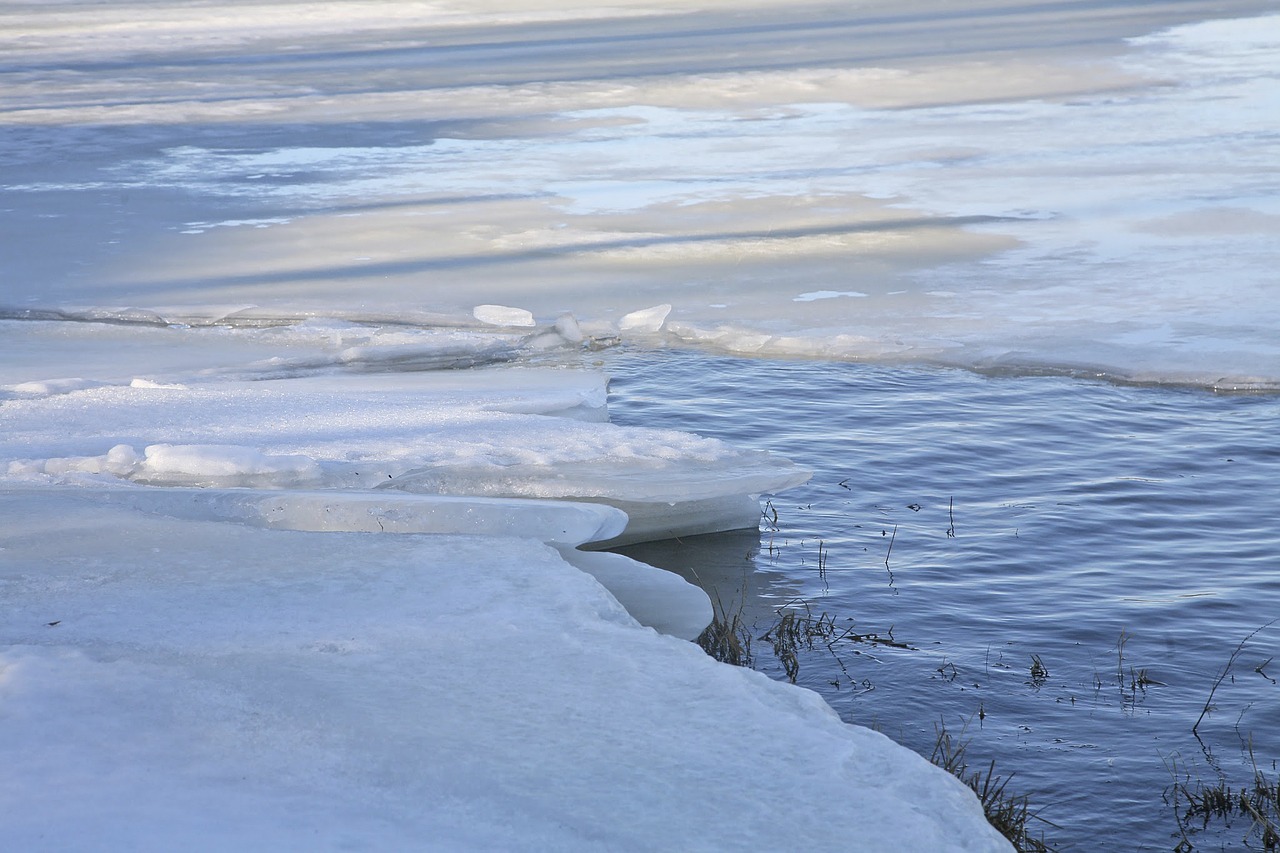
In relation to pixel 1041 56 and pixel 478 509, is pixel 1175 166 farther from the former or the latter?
pixel 478 509

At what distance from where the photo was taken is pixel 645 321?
9.20 m

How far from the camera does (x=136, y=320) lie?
31.2 ft

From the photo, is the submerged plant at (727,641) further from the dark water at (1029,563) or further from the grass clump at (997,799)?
the grass clump at (997,799)

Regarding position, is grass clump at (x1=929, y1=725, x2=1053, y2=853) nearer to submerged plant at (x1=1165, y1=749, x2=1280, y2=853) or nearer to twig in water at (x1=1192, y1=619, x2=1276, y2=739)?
submerged plant at (x1=1165, y1=749, x2=1280, y2=853)

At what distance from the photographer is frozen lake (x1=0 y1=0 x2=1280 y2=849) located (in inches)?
141

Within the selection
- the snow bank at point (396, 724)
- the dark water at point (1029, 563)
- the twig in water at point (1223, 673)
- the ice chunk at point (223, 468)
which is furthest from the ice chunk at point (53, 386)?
the twig in water at point (1223, 673)

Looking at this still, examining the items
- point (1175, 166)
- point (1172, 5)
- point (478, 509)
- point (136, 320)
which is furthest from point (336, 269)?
point (1172, 5)

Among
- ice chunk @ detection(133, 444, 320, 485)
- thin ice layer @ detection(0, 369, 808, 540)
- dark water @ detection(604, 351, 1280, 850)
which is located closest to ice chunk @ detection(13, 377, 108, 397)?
thin ice layer @ detection(0, 369, 808, 540)

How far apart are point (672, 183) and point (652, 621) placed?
9.02m

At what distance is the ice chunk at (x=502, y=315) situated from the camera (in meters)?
9.27

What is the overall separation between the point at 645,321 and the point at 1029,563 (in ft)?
12.9

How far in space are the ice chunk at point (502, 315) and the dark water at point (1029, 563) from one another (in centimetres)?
89

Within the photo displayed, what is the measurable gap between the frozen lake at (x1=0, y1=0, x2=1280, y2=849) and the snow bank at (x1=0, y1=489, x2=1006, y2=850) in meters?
0.02

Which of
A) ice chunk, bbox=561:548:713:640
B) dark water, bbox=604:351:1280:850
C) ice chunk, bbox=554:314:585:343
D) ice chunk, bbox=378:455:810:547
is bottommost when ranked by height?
dark water, bbox=604:351:1280:850
